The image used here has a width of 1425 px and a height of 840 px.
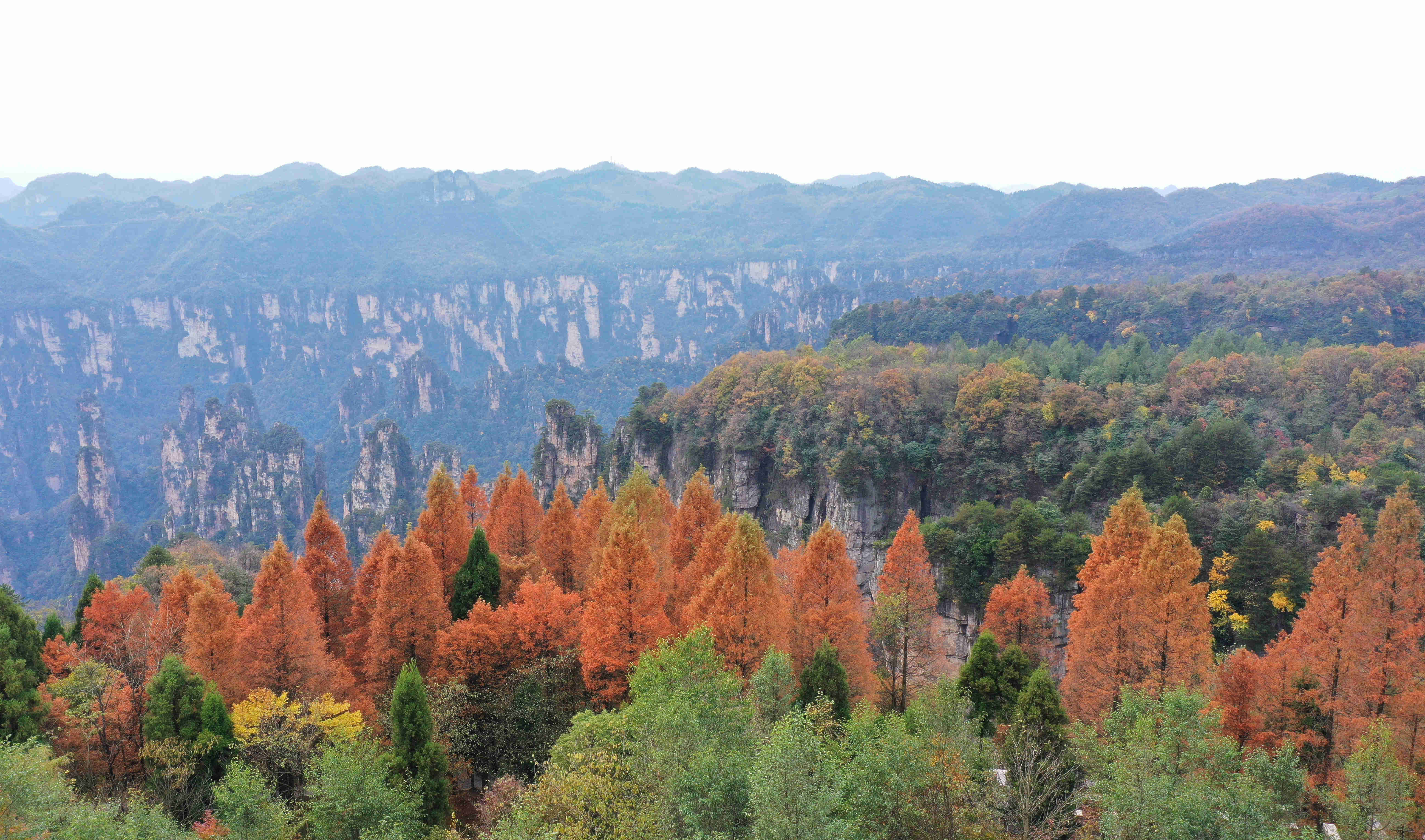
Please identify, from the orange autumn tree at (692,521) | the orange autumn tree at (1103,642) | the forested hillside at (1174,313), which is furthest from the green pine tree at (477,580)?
the forested hillside at (1174,313)

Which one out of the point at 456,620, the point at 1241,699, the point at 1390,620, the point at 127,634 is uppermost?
the point at 1390,620

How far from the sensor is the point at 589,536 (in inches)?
1720

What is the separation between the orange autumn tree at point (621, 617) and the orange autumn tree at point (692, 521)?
906cm

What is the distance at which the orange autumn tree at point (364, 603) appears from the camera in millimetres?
34094

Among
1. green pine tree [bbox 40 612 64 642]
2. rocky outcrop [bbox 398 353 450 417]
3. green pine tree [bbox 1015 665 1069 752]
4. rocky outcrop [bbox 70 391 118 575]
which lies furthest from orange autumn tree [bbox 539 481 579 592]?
rocky outcrop [bbox 398 353 450 417]

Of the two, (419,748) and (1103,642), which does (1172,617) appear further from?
(419,748)

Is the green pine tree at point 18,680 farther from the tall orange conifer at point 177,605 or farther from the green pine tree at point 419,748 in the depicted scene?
the green pine tree at point 419,748

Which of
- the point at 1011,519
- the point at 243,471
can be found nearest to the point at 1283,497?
the point at 1011,519

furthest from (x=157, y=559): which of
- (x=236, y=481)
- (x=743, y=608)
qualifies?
(x=236, y=481)

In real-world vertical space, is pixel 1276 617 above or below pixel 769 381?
below

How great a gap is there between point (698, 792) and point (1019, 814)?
8553 millimetres

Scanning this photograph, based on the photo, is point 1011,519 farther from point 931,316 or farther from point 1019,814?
point 931,316

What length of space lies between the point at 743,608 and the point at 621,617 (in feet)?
14.2

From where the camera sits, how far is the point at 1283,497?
4934 cm
